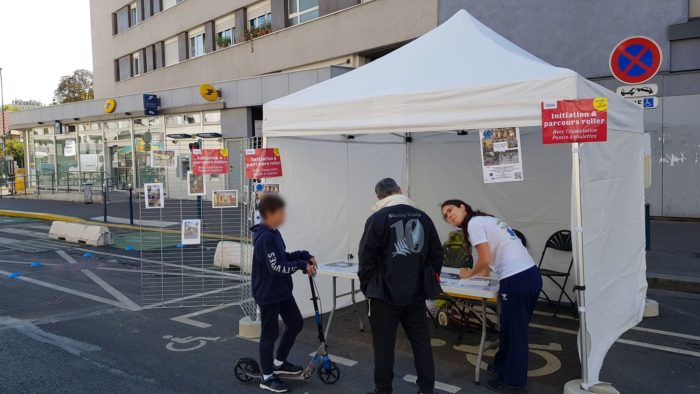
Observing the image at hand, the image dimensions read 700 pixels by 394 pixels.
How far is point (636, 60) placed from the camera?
276 inches

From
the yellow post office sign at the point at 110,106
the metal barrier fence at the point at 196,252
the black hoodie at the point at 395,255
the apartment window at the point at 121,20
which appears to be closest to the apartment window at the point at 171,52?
the yellow post office sign at the point at 110,106

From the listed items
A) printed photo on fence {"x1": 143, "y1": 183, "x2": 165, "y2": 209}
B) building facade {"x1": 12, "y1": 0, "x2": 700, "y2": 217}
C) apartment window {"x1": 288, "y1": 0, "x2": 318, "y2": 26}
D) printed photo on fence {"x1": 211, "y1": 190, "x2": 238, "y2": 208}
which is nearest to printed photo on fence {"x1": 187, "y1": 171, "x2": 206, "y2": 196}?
printed photo on fence {"x1": 211, "y1": 190, "x2": 238, "y2": 208}

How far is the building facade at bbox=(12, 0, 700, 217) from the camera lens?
11.8 m

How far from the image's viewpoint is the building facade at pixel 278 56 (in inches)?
465

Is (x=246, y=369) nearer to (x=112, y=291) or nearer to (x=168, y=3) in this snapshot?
(x=112, y=291)

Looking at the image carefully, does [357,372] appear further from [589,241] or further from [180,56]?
[180,56]

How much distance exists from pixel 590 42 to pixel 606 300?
997 centimetres

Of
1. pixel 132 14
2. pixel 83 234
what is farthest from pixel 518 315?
pixel 132 14

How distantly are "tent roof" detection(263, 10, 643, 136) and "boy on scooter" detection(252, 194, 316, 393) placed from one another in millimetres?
1313

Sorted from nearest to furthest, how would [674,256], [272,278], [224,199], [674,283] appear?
[272,278]
[224,199]
[674,283]
[674,256]

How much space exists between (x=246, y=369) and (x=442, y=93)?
2.82 meters

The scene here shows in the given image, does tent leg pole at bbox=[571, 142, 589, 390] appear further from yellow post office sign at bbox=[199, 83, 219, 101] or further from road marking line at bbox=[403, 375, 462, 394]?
yellow post office sign at bbox=[199, 83, 219, 101]

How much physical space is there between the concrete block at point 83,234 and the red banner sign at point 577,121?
36.6 ft

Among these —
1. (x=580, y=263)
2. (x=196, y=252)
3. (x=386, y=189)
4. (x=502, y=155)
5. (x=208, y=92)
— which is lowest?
(x=196, y=252)
